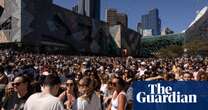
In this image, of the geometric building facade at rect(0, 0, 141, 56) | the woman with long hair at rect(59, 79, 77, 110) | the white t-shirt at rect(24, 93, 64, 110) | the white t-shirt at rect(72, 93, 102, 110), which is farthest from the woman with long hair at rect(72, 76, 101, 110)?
the geometric building facade at rect(0, 0, 141, 56)

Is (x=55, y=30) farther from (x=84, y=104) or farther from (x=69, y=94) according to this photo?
(x=84, y=104)

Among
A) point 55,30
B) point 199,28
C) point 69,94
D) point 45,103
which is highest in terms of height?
point 199,28

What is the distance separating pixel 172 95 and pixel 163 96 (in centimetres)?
14

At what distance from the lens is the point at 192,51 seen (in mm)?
109938

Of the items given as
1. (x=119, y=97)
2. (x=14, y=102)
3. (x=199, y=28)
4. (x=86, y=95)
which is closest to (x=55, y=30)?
(x=199, y=28)

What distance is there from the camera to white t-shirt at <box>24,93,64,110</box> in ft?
19.7

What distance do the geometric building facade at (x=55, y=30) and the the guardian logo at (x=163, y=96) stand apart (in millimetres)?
70778

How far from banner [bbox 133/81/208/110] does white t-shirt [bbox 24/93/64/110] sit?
7.76 feet

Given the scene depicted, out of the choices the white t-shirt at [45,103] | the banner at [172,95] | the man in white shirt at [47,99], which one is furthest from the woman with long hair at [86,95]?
the banner at [172,95]

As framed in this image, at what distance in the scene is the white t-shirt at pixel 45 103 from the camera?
601 cm

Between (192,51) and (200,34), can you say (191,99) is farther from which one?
A: (200,34)

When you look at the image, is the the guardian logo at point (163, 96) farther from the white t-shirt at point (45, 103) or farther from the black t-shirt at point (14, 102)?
the white t-shirt at point (45, 103)

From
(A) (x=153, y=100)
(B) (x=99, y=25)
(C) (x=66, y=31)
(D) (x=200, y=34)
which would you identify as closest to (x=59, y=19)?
(C) (x=66, y=31)

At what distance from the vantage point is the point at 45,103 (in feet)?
19.8
